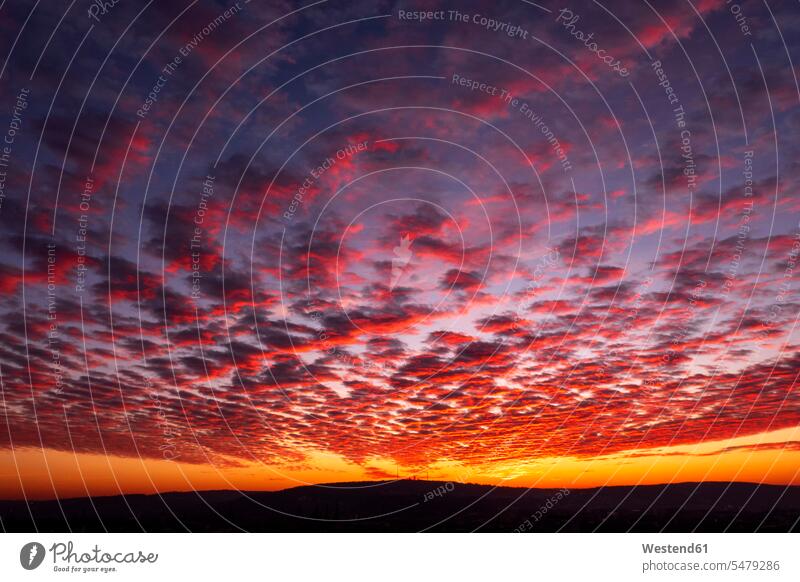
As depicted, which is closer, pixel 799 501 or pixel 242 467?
pixel 799 501

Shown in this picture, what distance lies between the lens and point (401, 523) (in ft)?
102

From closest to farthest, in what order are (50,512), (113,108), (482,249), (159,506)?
1. (113,108)
2. (482,249)
3. (159,506)
4. (50,512)

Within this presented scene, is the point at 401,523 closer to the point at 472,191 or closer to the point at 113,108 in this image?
the point at 472,191
